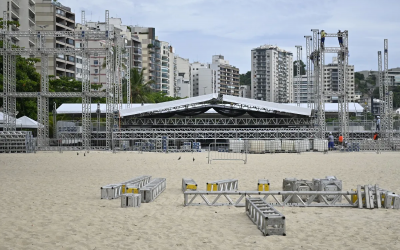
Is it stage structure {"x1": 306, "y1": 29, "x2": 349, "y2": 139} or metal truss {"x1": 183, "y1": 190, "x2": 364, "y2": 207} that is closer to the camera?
metal truss {"x1": 183, "y1": 190, "x2": 364, "y2": 207}

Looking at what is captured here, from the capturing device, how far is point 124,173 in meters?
18.9

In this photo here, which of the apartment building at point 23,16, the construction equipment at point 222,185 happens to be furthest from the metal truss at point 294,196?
the apartment building at point 23,16

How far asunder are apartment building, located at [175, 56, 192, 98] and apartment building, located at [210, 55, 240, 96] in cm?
948

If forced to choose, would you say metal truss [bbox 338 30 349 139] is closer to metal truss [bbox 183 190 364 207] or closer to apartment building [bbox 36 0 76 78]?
metal truss [bbox 183 190 364 207]

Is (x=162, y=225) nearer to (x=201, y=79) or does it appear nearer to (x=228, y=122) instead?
(x=228, y=122)

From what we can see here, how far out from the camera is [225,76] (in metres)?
172

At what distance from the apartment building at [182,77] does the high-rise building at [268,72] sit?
27.5 m

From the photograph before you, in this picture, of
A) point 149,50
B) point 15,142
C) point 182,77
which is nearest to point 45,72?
point 15,142

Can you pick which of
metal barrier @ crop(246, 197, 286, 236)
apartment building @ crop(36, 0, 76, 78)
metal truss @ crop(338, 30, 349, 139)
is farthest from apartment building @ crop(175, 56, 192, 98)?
metal barrier @ crop(246, 197, 286, 236)

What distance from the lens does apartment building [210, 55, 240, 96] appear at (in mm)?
166875

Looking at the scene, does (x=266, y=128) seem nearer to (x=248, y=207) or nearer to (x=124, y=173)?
(x=124, y=173)

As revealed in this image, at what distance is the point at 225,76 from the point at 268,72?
659 inches

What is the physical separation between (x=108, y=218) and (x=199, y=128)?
35689mm

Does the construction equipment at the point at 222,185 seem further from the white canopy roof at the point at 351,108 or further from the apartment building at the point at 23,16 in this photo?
the apartment building at the point at 23,16
